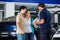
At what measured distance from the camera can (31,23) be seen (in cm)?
322

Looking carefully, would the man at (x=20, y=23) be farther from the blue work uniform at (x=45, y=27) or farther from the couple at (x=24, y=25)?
the blue work uniform at (x=45, y=27)

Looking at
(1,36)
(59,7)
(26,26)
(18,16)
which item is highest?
(59,7)

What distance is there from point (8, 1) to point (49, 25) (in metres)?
1.05

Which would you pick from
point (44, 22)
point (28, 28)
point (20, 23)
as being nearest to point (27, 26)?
point (28, 28)

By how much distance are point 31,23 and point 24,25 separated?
16 cm

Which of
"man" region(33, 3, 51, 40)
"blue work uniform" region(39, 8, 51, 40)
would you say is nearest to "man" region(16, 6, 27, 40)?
"man" region(33, 3, 51, 40)

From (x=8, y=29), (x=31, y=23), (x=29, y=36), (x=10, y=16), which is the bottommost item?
(x=29, y=36)

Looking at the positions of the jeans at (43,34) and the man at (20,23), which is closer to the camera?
the man at (20,23)

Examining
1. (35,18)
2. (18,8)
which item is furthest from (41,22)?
(18,8)

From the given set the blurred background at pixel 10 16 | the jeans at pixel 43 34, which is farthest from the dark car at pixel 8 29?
the jeans at pixel 43 34

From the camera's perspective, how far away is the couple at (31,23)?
3.16 meters

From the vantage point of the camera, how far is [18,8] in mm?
3207

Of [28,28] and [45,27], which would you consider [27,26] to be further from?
[45,27]

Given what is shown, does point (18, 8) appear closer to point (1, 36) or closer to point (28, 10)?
point (28, 10)
